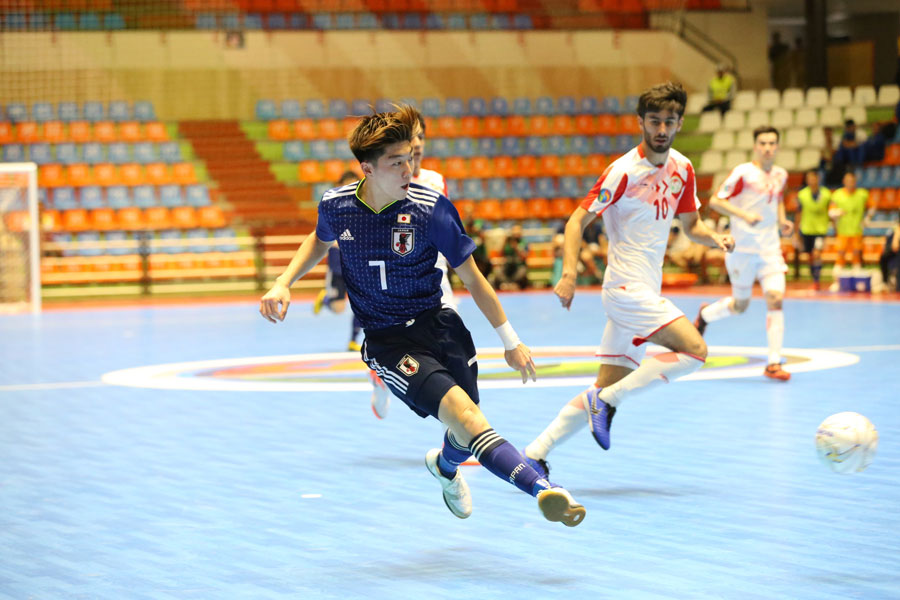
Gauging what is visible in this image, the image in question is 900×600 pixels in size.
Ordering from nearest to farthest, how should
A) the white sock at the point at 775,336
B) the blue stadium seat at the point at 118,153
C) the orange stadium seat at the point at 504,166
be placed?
the white sock at the point at 775,336 < the blue stadium seat at the point at 118,153 < the orange stadium seat at the point at 504,166

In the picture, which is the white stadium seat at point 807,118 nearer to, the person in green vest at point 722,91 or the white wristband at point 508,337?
the person in green vest at point 722,91

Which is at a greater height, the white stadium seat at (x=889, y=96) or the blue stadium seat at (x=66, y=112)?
the white stadium seat at (x=889, y=96)

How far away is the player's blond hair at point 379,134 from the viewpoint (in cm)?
448

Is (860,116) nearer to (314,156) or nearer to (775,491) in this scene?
(314,156)

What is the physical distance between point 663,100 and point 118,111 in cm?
2228

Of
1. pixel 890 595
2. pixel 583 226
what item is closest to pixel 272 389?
pixel 583 226

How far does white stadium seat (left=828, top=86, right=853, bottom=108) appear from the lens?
27.5 metres

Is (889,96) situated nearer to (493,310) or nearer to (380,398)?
(380,398)

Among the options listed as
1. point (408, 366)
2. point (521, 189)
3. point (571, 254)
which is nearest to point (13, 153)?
point (521, 189)

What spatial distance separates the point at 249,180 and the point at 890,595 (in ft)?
77.7

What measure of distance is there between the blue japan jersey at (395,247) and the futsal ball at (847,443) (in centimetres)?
179

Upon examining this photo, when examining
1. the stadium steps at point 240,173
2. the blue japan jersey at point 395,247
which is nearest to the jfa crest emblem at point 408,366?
the blue japan jersey at point 395,247

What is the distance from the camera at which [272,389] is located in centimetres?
1002

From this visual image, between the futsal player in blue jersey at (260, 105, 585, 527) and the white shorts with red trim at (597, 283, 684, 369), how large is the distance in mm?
1458
